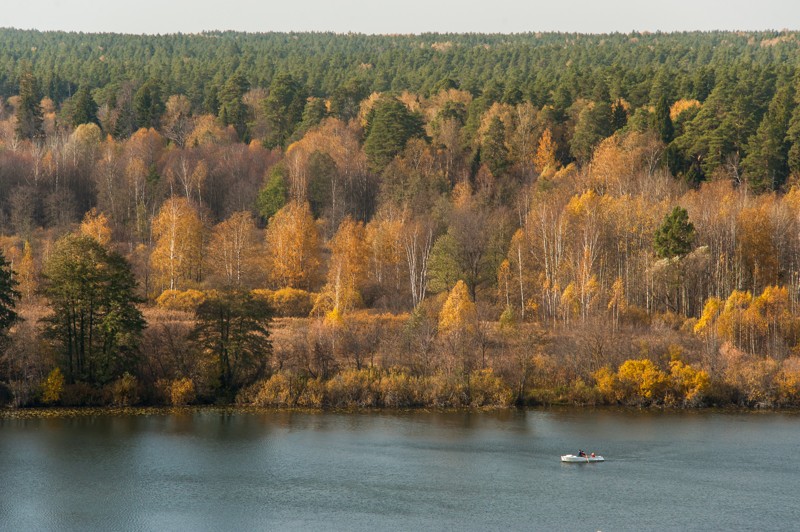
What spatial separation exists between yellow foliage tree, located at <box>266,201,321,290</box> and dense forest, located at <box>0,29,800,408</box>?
0.27m

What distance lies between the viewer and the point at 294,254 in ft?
284

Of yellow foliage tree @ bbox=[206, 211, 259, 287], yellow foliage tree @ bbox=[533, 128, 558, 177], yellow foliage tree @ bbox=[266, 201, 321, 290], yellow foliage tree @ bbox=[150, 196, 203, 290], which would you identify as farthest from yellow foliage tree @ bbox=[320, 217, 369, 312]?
yellow foliage tree @ bbox=[533, 128, 558, 177]

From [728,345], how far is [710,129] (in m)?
37.4

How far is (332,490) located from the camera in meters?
45.8

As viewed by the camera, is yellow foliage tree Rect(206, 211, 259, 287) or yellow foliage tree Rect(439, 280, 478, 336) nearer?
yellow foliage tree Rect(439, 280, 478, 336)

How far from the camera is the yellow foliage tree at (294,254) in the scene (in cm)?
8638

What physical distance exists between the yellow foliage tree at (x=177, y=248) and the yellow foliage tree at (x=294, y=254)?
633 centimetres

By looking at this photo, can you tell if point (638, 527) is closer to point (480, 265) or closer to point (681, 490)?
point (681, 490)

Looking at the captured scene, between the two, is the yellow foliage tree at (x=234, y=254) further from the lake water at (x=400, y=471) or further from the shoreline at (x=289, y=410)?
the lake water at (x=400, y=471)

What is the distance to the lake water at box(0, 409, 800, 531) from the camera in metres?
42.3

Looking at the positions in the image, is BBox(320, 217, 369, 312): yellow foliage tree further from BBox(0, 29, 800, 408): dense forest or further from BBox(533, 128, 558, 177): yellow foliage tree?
BBox(533, 128, 558, 177): yellow foliage tree

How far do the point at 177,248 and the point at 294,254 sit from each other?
997 centimetres

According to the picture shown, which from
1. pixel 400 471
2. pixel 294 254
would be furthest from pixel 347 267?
pixel 400 471

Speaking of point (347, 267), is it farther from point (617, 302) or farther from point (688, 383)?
point (688, 383)
